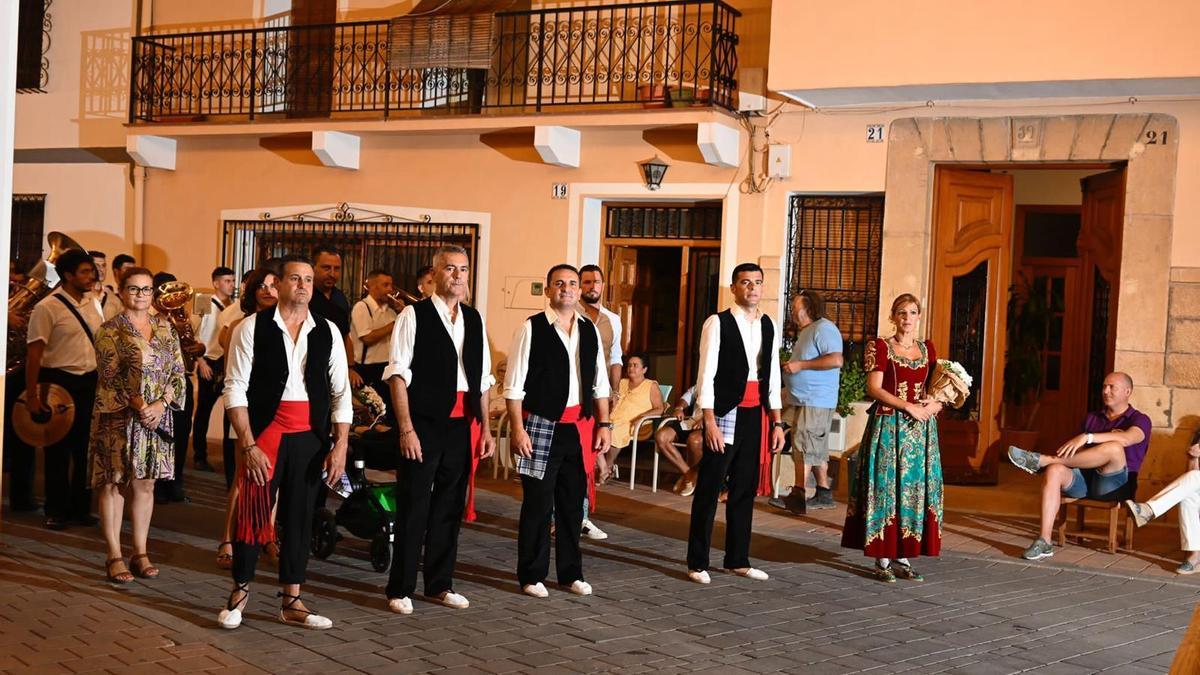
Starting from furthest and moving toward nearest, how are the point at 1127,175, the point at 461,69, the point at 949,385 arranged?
1. the point at 461,69
2. the point at 1127,175
3. the point at 949,385

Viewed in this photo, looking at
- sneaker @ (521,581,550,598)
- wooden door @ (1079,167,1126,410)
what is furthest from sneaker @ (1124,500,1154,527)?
sneaker @ (521,581,550,598)

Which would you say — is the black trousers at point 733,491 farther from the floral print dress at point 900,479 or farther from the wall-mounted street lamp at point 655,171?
the wall-mounted street lamp at point 655,171

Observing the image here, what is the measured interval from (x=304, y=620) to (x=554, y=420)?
66.1 inches

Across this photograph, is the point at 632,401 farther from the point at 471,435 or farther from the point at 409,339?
the point at 409,339

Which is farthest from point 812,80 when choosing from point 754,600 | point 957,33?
point 754,600

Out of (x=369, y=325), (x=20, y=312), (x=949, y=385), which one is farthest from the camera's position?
(x=369, y=325)

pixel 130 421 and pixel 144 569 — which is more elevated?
pixel 130 421

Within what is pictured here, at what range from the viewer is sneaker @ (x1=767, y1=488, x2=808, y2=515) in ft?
35.4

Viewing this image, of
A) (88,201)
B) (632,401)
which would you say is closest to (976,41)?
(632,401)

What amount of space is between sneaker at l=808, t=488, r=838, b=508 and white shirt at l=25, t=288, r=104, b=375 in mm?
5638

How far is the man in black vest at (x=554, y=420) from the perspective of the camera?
7.23m

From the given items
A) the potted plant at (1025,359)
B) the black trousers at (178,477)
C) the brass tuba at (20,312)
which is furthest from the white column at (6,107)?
the potted plant at (1025,359)

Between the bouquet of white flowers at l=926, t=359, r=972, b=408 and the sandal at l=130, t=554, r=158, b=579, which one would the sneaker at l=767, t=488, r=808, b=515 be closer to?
the bouquet of white flowers at l=926, t=359, r=972, b=408

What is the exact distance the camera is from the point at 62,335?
28.9 feet
